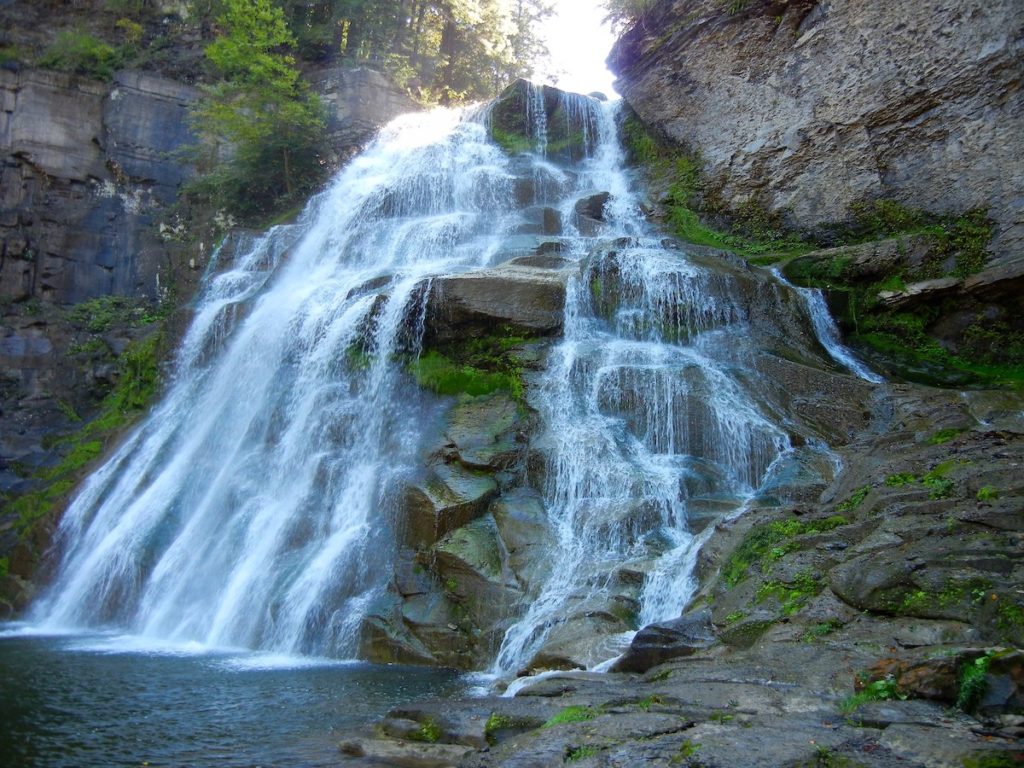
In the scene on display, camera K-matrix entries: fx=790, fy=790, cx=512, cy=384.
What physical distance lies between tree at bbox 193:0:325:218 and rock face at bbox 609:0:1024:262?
31.5 feet

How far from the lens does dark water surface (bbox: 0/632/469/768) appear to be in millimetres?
5645

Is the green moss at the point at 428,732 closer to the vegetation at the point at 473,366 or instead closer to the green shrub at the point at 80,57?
the vegetation at the point at 473,366

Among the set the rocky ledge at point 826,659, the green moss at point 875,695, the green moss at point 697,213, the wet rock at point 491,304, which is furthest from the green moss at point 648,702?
the green moss at point 697,213

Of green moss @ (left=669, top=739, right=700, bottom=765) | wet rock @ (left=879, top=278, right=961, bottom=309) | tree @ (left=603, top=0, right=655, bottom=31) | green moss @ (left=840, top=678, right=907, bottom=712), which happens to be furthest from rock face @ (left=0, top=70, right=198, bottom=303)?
green moss @ (left=840, top=678, right=907, bottom=712)

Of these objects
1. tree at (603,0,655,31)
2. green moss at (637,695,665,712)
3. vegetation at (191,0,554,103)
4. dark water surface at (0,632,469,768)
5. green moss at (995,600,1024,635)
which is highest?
vegetation at (191,0,554,103)

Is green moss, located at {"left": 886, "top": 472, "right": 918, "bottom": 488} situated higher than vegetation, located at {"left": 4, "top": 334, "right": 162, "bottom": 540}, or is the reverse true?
vegetation, located at {"left": 4, "top": 334, "right": 162, "bottom": 540}

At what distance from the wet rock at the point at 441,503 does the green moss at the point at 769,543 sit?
3940mm

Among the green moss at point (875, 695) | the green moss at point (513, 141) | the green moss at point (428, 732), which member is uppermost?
the green moss at point (513, 141)

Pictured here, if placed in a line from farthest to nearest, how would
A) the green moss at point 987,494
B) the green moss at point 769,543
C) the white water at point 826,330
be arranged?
the white water at point 826,330
the green moss at point 769,543
the green moss at point 987,494

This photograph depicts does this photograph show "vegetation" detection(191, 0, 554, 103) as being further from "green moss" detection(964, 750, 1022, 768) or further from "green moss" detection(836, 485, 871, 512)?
"green moss" detection(964, 750, 1022, 768)

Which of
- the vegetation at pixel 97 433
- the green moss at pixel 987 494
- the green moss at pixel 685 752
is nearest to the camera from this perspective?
the green moss at pixel 685 752

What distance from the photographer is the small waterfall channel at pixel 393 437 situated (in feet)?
31.2

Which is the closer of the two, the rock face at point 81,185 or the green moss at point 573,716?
the green moss at point 573,716

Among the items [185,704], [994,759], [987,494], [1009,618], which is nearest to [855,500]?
[987,494]
